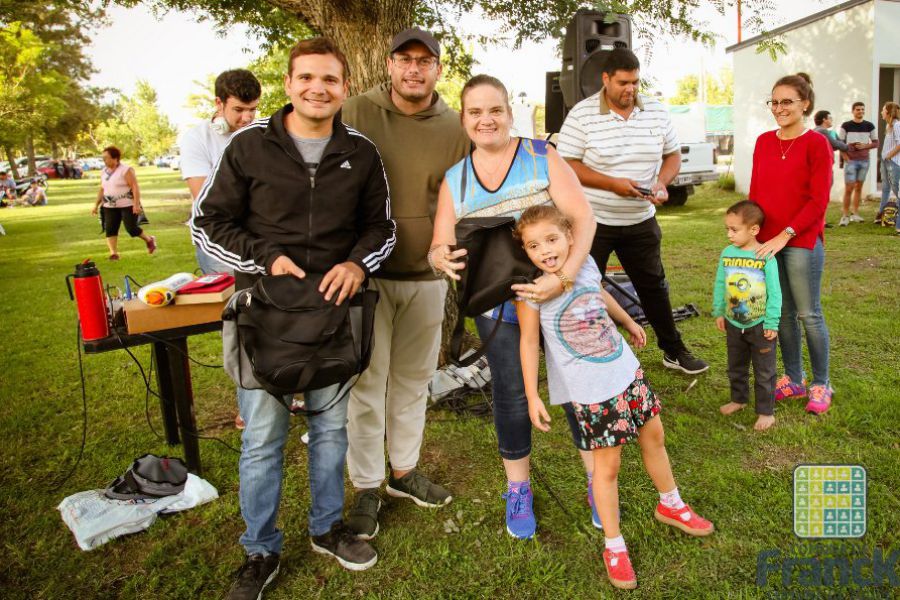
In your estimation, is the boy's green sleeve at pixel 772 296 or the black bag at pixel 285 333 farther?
the boy's green sleeve at pixel 772 296

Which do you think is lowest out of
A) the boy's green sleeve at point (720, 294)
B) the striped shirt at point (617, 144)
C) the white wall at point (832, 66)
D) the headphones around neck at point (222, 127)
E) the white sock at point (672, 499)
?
the white sock at point (672, 499)

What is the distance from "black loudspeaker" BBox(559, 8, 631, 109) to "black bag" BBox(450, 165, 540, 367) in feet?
11.5

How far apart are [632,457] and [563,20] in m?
3.75

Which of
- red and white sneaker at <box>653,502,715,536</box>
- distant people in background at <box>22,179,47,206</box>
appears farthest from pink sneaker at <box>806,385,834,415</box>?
distant people in background at <box>22,179,47,206</box>

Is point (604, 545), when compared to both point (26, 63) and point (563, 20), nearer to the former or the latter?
point (563, 20)

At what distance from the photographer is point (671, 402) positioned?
3996 millimetres

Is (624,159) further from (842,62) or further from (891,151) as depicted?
(842,62)

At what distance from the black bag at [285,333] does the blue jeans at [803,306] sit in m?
2.68

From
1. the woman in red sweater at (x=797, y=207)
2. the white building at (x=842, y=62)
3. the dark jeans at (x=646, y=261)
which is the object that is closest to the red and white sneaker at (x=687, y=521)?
the woman in red sweater at (x=797, y=207)

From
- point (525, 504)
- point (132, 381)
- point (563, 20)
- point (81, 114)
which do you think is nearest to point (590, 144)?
point (563, 20)

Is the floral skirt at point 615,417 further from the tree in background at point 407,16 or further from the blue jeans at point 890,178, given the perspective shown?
the blue jeans at point 890,178

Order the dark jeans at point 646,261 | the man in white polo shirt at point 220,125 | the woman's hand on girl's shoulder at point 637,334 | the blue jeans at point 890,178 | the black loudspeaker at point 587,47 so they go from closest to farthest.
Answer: the woman's hand on girl's shoulder at point 637,334 → the man in white polo shirt at point 220,125 → the dark jeans at point 646,261 → the black loudspeaker at point 587,47 → the blue jeans at point 890,178

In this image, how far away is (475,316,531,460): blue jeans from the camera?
251 centimetres

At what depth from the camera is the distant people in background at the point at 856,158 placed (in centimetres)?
1030
